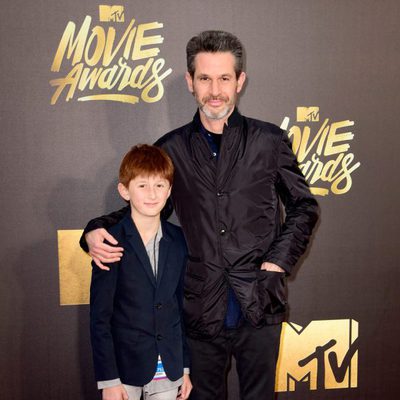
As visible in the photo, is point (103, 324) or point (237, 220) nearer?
point (103, 324)

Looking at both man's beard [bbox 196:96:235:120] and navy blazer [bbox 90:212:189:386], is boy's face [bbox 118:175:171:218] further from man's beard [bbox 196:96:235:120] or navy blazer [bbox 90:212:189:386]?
man's beard [bbox 196:96:235:120]

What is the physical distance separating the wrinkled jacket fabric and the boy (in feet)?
0.31

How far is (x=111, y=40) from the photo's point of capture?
2.25 meters

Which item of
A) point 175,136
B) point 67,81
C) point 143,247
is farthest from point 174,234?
point 67,81

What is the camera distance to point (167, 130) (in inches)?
92.2

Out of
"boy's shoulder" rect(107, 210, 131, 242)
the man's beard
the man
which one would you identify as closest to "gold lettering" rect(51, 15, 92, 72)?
the man

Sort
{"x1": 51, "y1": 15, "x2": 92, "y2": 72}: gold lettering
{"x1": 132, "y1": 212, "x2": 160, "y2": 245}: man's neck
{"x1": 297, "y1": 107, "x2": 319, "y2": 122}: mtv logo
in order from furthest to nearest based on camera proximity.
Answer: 1. {"x1": 297, "y1": 107, "x2": 319, "y2": 122}: mtv logo
2. {"x1": 51, "y1": 15, "x2": 92, "y2": 72}: gold lettering
3. {"x1": 132, "y1": 212, "x2": 160, "y2": 245}: man's neck

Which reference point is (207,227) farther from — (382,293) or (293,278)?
(382,293)

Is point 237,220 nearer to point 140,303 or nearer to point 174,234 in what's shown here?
point 174,234

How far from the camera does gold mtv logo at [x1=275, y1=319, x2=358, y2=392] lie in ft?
8.20

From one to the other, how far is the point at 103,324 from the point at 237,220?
0.55m

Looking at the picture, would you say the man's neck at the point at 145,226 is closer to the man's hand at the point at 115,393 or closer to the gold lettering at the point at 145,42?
the man's hand at the point at 115,393

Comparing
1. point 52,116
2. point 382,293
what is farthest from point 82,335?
point 382,293

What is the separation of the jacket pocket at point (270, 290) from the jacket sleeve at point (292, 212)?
46mm
